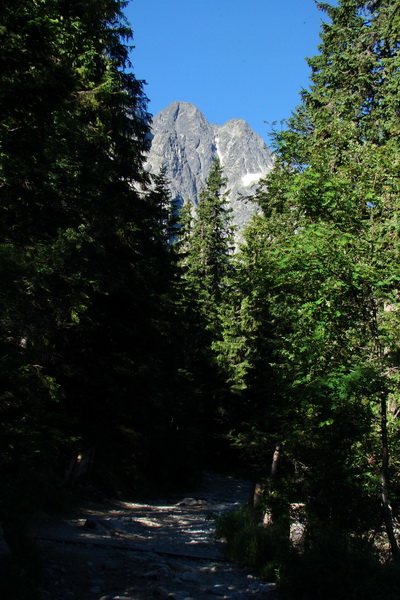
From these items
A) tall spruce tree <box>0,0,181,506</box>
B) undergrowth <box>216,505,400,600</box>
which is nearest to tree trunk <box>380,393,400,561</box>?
undergrowth <box>216,505,400,600</box>

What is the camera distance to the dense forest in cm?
691

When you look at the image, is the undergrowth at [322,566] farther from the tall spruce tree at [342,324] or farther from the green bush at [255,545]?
the tall spruce tree at [342,324]

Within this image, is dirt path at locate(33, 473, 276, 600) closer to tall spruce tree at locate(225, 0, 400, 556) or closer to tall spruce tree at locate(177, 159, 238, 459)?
tall spruce tree at locate(225, 0, 400, 556)

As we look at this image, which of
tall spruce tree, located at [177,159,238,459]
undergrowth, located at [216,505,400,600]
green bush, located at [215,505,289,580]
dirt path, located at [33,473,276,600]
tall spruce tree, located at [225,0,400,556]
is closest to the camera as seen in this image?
undergrowth, located at [216,505,400,600]

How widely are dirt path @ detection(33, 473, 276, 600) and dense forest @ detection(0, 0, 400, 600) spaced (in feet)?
2.45

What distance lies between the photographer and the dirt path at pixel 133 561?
20.9 ft

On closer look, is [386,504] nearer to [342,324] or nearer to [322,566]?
[322,566]

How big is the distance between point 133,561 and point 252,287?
5.68 m

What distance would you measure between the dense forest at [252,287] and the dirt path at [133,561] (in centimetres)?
75

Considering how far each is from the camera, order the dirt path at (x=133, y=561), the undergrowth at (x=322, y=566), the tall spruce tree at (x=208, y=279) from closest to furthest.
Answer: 1. the undergrowth at (x=322, y=566)
2. the dirt path at (x=133, y=561)
3. the tall spruce tree at (x=208, y=279)

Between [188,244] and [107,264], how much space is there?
2813 centimetres

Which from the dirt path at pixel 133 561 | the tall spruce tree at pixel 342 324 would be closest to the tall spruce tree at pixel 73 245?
the dirt path at pixel 133 561

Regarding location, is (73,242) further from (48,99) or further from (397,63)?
(397,63)

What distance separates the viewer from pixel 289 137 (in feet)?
32.7
